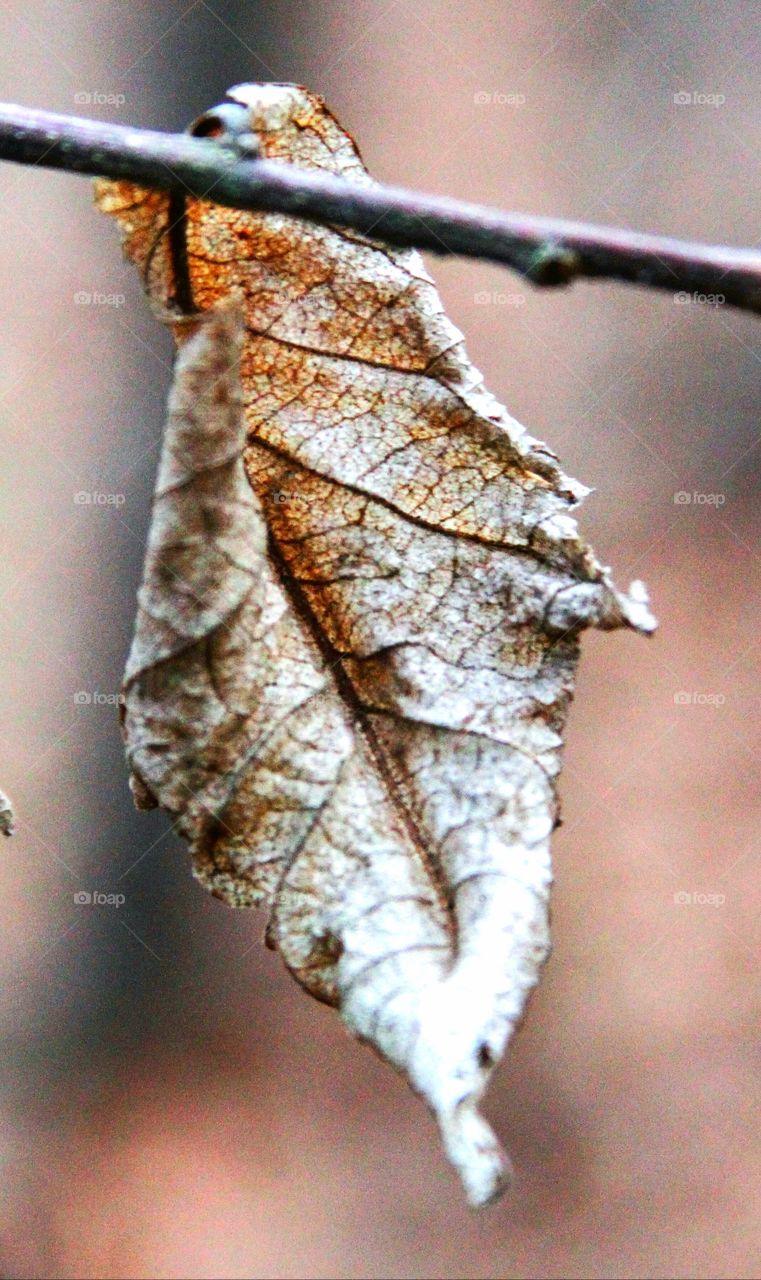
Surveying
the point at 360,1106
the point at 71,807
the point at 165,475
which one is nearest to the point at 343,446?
the point at 165,475

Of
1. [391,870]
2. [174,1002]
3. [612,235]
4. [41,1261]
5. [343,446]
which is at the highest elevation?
[612,235]

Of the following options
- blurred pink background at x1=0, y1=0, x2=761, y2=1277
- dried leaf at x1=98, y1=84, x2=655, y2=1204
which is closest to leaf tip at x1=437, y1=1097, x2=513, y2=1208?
dried leaf at x1=98, y1=84, x2=655, y2=1204

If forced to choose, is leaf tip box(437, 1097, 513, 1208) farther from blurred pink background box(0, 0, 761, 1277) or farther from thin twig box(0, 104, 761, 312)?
blurred pink background box(0, 0, 761, 1277)

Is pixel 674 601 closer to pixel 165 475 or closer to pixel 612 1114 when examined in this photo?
pixel 612 1114

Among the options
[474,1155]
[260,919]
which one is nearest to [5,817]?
[474,1155]

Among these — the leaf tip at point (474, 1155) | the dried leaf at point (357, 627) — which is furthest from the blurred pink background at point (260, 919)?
the leaf tip at point (474, 1155)

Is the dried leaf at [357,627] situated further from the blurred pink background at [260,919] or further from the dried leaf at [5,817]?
the blurred pink background at [260,919]

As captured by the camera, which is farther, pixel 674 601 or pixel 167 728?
pixel 674 601
